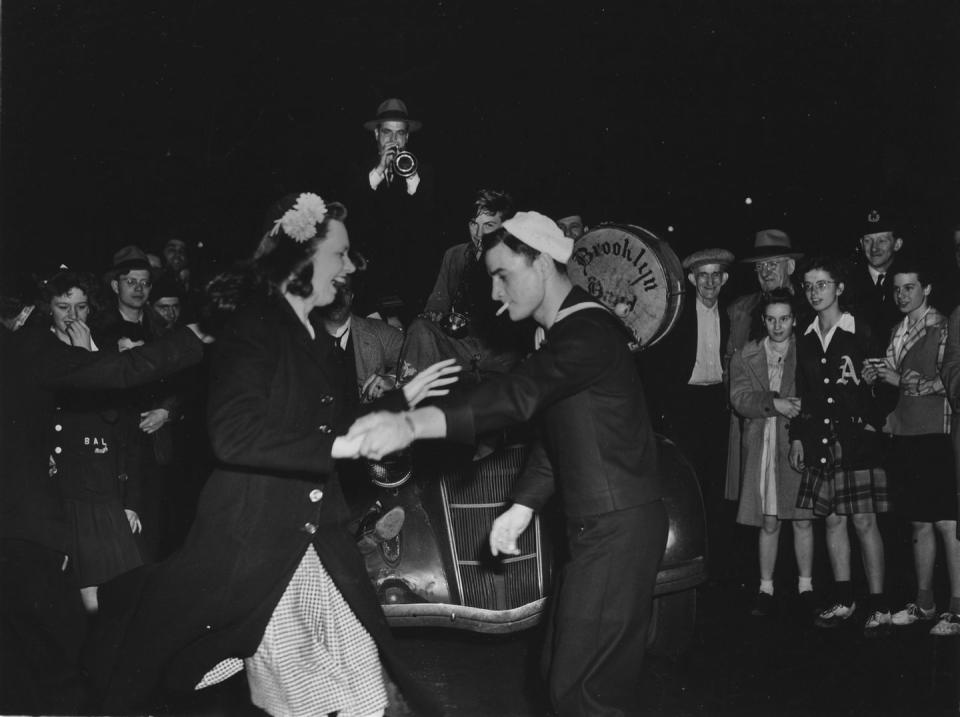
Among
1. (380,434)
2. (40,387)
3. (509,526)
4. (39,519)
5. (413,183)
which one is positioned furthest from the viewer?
(413,183)

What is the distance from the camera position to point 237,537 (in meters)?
3.30

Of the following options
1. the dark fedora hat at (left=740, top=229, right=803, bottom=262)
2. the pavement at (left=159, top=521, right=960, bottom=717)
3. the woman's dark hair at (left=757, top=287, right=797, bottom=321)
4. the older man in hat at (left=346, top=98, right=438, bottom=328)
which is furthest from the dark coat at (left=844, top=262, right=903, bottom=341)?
the older man in hat at (left=346, top=98, right=438, bottom=328)

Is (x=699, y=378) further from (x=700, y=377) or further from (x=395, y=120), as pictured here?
(x=395, y=120)

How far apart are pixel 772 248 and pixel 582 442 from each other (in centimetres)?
452

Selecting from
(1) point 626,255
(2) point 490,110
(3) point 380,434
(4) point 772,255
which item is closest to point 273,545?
(3) point 380,434

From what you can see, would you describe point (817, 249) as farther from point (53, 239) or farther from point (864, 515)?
point (53, 239)

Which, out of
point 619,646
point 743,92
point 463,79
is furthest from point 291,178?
point 619,646

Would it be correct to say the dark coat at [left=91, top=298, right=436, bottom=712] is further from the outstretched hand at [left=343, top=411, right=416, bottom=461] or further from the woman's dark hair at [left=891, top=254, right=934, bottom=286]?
the woman's dark hair at [left=891, top=254, right=934, bottom=286]

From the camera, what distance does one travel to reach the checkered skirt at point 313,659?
3443 mm

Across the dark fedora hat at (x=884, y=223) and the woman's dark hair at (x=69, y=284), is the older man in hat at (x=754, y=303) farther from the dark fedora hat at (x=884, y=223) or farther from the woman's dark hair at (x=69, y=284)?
the woman's dark hair at (x=69, y=284)

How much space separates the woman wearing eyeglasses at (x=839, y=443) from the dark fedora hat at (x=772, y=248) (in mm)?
1140

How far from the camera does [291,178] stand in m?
8.53

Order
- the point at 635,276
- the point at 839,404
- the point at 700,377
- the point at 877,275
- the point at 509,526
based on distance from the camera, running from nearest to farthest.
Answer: the point at 509,526
the point at 635,276
the point at 839,404
the point at 877,275
the point at 700,377

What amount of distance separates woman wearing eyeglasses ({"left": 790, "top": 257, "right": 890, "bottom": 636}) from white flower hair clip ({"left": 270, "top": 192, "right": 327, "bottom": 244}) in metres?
3.68
